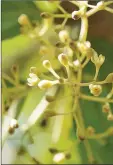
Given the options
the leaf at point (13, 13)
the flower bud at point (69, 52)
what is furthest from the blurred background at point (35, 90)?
the flower bud at point (69, 52)

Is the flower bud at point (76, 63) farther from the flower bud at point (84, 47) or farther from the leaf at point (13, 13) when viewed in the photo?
the leaf at point (13, 13)

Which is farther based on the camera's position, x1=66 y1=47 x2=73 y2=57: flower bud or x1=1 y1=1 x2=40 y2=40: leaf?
x1=1 y1=1 x2=40 y2=40: leaf

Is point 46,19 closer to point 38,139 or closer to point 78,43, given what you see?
point 78,43

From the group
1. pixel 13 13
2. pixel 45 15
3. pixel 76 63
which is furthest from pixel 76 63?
pixel 13 13

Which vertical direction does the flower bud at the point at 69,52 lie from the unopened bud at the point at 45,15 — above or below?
below

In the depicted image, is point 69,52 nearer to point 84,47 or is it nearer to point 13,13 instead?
→ point 84,47

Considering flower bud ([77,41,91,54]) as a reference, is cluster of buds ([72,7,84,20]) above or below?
above

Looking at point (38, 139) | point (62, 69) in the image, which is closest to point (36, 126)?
point (38, 139)

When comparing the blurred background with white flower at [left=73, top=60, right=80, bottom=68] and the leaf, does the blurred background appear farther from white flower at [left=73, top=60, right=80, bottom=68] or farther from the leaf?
white flower at [left=73, top=60, right=80, bottom=68]

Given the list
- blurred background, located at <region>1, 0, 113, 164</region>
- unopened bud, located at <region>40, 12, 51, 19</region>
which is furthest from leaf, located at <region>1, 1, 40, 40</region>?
unopened bud, located at <region>40, 12, 51, 19</region>

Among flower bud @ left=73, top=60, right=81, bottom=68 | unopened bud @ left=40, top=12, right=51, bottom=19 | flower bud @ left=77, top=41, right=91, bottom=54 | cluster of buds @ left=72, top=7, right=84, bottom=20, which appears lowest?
flower bud @ left=73, top=60, right=81, bottom=68
